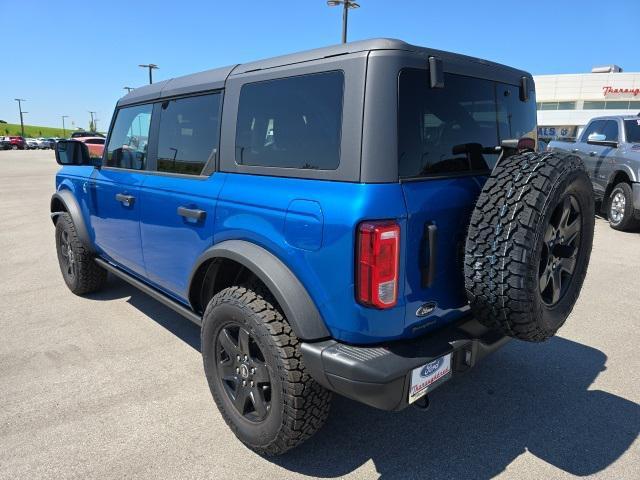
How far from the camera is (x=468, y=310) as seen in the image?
7.82 feet

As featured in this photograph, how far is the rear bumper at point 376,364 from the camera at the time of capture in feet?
6.15

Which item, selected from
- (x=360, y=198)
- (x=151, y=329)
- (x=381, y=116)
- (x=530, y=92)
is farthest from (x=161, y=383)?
(x=530, y=92)

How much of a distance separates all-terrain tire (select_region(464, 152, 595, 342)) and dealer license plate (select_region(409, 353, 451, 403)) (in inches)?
11.1

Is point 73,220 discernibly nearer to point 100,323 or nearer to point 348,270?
point 100,323

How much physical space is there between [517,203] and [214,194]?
60.5 inches

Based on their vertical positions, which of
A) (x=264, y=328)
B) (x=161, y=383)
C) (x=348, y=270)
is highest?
(x=348, y=270)

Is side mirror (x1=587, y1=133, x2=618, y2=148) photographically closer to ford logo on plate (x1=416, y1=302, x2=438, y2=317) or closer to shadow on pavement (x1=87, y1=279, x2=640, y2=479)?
shadow on pavement (x1=87, y1=279, x2=640, y2=479)

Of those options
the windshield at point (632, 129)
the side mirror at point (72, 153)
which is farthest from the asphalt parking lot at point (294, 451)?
the windshield at point (632, 129)

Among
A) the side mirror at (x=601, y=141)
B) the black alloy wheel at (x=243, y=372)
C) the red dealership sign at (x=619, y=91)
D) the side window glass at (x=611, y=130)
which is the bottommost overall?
the black alloy wheel at (x=243, y=372)

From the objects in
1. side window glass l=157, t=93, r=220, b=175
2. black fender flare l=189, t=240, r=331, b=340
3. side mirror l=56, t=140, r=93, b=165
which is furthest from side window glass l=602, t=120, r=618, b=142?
side mirror l=56, t=140, r=93, b=165

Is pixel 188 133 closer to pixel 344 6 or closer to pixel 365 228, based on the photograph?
pixel 365 228

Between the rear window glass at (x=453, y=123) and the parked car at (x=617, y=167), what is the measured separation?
639 centimetres

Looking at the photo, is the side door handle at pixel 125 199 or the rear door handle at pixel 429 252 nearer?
the rear door handle at pixel 429 252

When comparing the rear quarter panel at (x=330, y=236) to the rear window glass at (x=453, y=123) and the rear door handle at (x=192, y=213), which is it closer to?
the rear window glass at (x=453, y=123)
